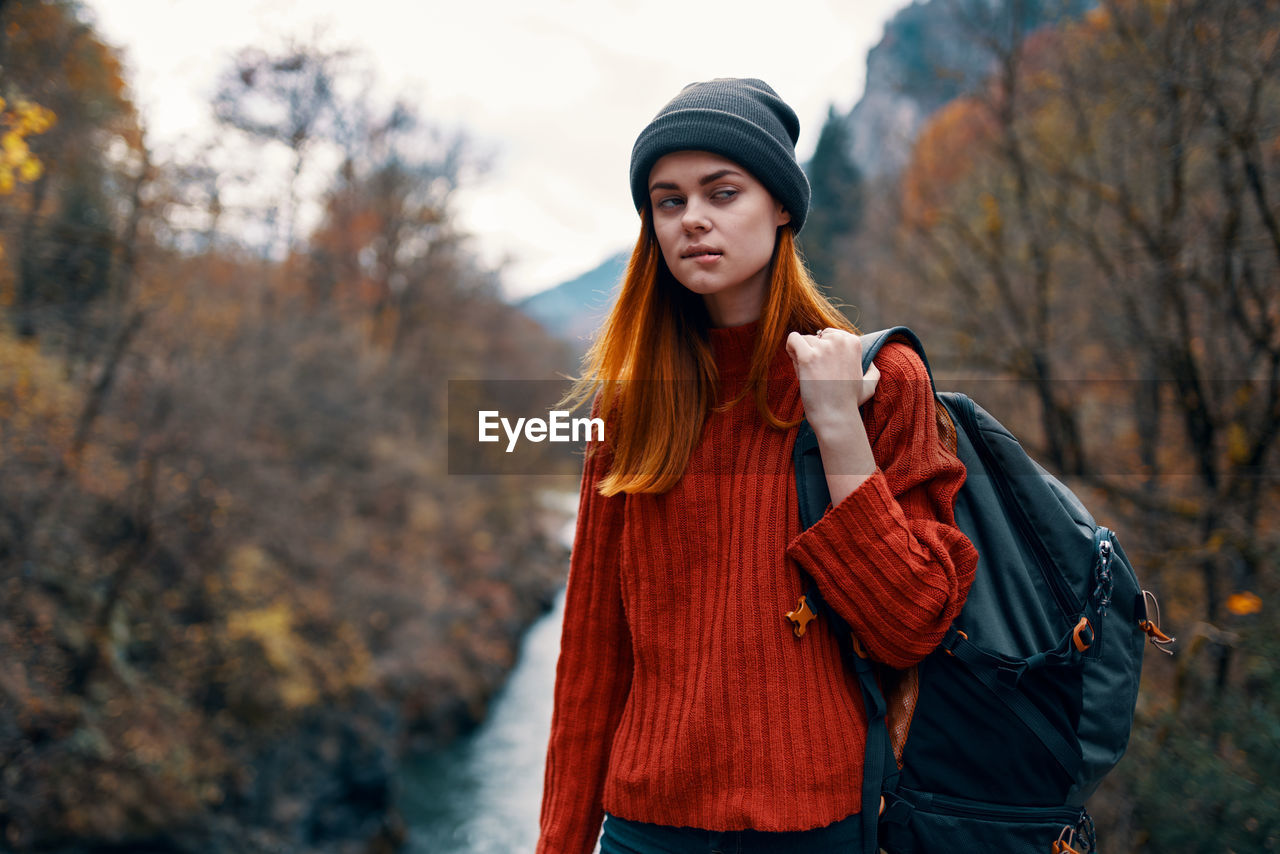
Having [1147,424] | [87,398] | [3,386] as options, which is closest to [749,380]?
[1147,424]

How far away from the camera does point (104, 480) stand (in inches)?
363

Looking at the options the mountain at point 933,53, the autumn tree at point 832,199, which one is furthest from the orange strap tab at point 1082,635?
the autumn tree at point 832,199

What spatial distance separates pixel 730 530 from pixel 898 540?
1.00ft

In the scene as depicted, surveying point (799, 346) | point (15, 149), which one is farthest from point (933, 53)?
point (799, 346)

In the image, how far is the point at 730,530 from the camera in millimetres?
1441

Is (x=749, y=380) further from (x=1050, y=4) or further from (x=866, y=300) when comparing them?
(x=866, y=300)

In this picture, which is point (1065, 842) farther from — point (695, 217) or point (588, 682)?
point (695, 217)

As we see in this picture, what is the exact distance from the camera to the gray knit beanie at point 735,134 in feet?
4.66

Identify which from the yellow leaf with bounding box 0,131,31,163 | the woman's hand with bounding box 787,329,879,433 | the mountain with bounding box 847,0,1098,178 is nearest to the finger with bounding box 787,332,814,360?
the woman's hand with bounding box 787,329,879,433

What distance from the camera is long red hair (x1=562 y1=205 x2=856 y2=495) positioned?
1497mm

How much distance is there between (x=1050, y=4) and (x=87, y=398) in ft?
33.0

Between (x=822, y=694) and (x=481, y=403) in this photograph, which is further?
(x=481, y=403)

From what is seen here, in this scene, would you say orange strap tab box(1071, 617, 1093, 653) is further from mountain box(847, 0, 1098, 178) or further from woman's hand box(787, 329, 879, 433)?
mountain box(847, 0, 1098, 178)

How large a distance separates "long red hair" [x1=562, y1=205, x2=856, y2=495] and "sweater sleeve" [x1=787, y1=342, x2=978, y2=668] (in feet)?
0.61
